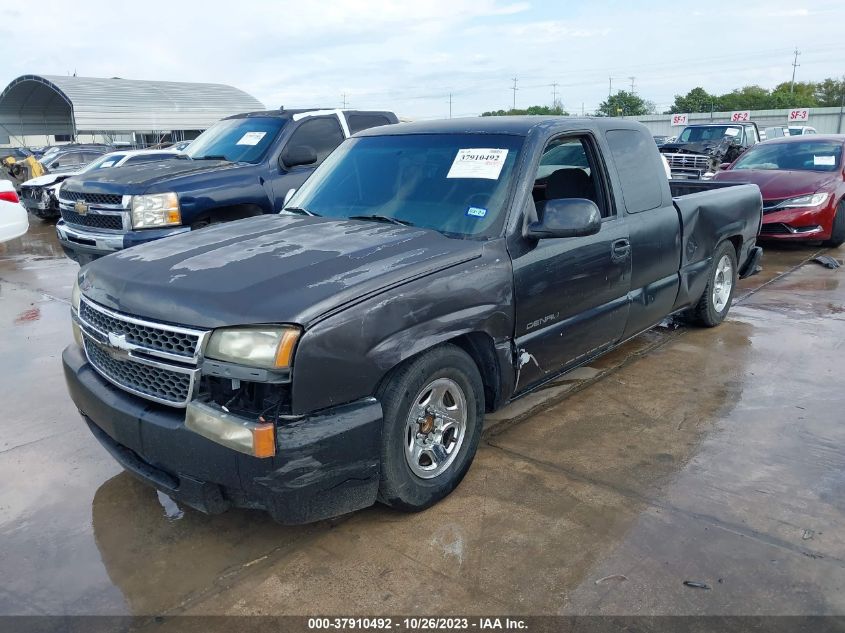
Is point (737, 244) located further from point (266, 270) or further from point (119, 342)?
point (119, 342)

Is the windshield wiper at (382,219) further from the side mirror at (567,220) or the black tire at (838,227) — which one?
the black tire at (838,227)

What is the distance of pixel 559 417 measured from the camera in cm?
436

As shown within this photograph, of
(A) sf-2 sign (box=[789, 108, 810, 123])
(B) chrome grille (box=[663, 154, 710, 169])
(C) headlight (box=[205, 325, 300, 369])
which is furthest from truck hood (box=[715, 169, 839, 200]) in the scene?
(A) sf-2 sign (box=[789, 108, 810, 123])

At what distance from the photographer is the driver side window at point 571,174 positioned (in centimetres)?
422

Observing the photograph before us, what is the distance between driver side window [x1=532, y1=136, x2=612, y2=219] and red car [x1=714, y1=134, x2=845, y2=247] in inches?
247

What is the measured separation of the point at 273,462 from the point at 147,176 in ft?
17.7

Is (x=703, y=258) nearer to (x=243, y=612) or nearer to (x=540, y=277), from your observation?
(x=540, y=277)

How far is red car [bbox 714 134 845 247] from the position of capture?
938 cm

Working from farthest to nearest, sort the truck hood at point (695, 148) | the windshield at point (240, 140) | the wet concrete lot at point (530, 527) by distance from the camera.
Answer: the truck hood at point (695, 148) → the windshield at point (240, 140) → the wet concrete lot at point (530, 527)

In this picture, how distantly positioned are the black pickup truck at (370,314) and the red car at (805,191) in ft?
19.0

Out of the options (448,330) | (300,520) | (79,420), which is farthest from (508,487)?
(79,420)

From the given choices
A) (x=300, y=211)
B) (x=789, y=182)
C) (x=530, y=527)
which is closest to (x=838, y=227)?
(x=789, y=182)

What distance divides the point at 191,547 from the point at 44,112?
225 ft

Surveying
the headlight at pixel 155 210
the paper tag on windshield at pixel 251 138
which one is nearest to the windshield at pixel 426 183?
the headlight at pixel 155 210
